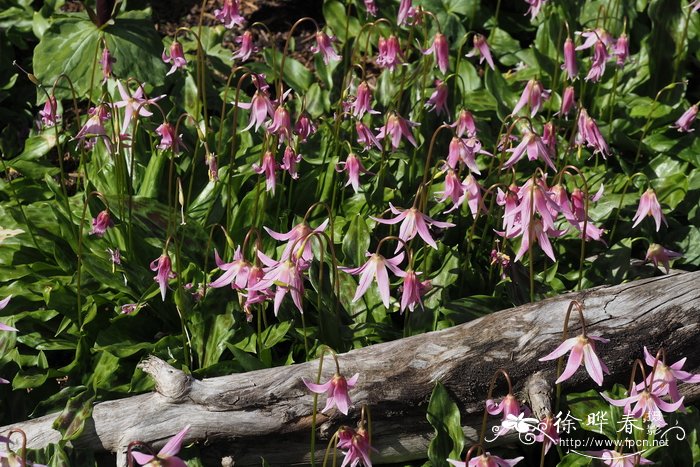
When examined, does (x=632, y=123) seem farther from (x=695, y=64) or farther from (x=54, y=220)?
(x=54, y=220)

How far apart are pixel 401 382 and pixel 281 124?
866 millimetres

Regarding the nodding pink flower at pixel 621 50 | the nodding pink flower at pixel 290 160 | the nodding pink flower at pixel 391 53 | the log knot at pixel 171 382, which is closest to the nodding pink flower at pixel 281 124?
the nodding pink flower at pixel 290 160

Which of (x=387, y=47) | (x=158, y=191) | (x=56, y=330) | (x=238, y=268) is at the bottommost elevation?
(x=56, y=330)

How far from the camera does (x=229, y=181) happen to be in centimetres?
319

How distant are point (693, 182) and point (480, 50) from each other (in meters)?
0.97

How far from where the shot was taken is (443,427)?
254 centimetres

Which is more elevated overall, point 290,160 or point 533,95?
point 533,95

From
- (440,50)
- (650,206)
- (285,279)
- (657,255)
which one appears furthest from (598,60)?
(285,279)

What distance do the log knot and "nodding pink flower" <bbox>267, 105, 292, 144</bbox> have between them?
79cm

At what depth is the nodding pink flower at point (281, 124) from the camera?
287 centimetres

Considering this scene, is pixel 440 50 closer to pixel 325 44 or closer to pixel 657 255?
pixel 325 44

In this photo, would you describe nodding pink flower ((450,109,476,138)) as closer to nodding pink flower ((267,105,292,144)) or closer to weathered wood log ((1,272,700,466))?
nodding pink flower ((267,105,292,144))

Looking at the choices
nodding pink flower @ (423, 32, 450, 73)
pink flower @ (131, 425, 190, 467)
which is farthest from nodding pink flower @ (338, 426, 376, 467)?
nodding pink flower @ (423, 32, 450, 73)

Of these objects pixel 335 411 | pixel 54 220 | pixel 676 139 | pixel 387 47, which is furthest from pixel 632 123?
pixel 54 220
